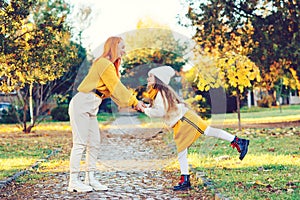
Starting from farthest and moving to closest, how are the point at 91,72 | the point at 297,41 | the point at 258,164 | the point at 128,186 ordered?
the point at 297,41, the point at 258,164, the point at 128,186, the point at 91,72

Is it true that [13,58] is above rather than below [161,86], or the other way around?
above

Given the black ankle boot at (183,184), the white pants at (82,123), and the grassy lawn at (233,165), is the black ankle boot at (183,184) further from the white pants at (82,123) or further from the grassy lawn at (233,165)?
the white pants at (82,123)

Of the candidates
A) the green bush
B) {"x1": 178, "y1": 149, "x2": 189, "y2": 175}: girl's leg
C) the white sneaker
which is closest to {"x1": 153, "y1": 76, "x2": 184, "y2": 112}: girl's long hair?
{"x1": 178, "y1": 149, "x2": 189, "y2": 175}: girl's leg

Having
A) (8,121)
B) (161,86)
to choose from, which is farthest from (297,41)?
(8,121)

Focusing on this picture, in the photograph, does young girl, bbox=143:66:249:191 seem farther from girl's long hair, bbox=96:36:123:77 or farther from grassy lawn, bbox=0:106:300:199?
girl's long hair, bbox=96:36:123:77

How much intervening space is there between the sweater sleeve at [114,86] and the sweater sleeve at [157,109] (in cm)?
19

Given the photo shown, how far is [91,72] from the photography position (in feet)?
19.6

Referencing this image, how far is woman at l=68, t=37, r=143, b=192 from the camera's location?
597cm

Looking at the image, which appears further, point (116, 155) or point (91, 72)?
point (116, 155)

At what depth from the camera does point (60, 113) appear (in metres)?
26.7

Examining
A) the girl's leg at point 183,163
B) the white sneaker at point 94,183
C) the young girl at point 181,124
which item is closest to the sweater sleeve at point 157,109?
the young girl at point 181,124

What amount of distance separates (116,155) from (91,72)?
4528 mm

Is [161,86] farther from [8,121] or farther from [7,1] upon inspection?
[8,121]

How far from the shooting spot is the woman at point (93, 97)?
597 centimetres
